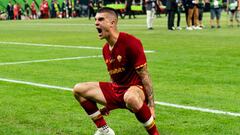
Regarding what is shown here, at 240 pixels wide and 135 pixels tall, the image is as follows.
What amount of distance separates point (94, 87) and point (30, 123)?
4.62 feet

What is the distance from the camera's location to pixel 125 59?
6.25m

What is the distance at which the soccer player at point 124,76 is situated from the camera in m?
6.14

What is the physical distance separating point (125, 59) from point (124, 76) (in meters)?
0.27

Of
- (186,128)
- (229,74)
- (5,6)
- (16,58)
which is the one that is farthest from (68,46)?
(5,6)

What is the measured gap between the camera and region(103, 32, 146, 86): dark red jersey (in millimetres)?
6195

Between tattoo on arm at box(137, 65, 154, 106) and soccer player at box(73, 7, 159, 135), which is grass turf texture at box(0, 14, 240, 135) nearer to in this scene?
soccer player at box(73, 7, 159, 135)

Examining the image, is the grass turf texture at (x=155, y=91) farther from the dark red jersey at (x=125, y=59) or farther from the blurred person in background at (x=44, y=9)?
the blurred person in background at (x=44, y=9)

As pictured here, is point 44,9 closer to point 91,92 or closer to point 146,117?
point 91,92

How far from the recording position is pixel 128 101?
606cm

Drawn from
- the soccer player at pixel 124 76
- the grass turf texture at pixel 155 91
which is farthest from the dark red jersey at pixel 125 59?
the grass turf texture at pixel 155 91

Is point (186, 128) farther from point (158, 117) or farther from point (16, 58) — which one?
point (16, 58)

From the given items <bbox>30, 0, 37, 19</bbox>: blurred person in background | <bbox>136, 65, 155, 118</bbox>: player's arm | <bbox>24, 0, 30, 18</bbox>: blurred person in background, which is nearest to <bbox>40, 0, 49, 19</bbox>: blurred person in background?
<bbox>30, 0, 37, 19</bbox>: blurred person in background

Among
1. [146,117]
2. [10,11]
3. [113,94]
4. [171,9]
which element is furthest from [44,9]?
[146,117]

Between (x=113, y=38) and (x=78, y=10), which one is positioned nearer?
(x=113, y=38)
